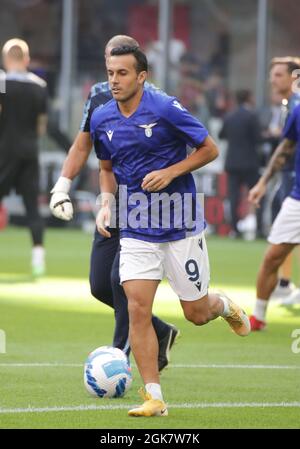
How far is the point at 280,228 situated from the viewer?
11625 mm

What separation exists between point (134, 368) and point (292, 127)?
3.09 meters

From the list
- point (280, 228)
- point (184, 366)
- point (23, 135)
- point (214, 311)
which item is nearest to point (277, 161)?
point (280, 228)

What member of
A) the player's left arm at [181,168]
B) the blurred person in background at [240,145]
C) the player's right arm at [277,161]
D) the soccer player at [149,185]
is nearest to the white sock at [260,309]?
the player's right arm at [277,161]

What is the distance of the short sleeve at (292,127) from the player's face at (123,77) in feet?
12.9

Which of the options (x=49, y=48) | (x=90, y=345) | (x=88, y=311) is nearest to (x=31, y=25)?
(x=49, y=48)

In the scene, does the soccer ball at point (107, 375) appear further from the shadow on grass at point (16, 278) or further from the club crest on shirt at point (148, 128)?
the shadow on grass at point (16, 278)

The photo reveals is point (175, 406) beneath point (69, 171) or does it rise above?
beneath

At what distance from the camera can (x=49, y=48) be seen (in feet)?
99.7

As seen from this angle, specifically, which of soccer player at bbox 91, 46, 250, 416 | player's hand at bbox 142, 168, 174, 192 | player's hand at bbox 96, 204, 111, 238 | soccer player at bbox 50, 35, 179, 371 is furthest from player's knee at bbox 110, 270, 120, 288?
player's hand at bbox 142, 168, 174, 192

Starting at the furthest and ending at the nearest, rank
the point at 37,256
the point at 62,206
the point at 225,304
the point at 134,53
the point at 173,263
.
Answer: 1. the point at 37,256
2. the point at 225,304
3. the point at 62,206
4. the point at 173,263
5. the point at 134,53

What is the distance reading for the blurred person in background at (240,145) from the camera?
23922 millimetres

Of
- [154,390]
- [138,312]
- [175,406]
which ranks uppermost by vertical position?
[138,312]

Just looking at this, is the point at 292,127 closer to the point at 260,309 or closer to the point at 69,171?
the point at 260,309

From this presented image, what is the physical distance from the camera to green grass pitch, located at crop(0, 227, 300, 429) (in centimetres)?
758
